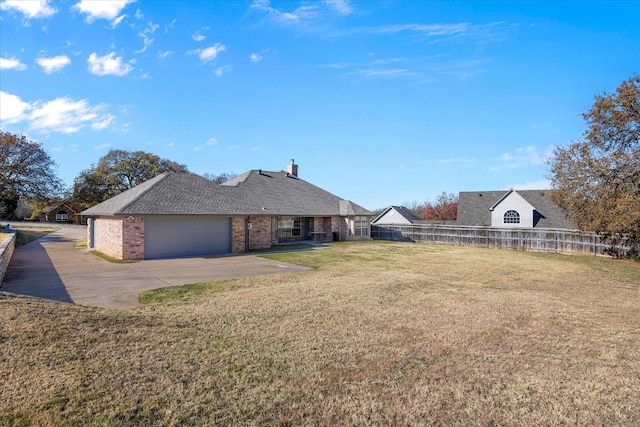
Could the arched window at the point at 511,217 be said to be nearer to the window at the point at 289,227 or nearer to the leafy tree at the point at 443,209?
the window at the point at 289,227

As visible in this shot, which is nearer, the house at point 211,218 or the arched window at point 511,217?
the house at point 211,218

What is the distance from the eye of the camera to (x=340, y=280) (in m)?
10.9

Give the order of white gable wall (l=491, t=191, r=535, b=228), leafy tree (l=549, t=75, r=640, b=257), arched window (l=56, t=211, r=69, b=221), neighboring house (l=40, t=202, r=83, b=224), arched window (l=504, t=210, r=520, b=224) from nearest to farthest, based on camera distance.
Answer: leafy tree (l=549, t=75, r=640, b=257), white gable wall (l=491, t=191, r=535, b=228), arched window (l=504, t=210, r=520, b=224), neighboring house (l=40, t=202, r=83, b=224), arched window (l=56, t=211, r=69, b=221)

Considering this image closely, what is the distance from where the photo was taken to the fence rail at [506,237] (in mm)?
18953

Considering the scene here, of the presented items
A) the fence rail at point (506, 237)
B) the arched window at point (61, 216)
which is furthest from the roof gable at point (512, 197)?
the arched window at point (61, 216)

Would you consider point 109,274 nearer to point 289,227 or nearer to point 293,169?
point 289,227

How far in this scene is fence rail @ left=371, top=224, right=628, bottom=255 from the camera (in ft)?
62.2

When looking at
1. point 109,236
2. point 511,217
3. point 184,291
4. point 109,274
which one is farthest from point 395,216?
point 184,291

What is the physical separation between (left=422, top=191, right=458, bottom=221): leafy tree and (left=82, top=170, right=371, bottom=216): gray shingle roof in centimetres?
2457

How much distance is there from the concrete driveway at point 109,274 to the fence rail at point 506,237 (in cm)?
1431

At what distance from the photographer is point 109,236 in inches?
688

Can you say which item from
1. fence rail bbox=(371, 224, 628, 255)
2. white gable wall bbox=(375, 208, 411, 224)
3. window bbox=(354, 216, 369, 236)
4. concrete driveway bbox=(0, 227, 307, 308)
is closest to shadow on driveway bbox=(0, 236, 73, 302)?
concrete driveway bbox=(0, 227, 307, 308)

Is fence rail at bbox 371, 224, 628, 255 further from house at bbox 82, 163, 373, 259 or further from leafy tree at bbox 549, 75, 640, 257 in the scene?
house at bbox 82, 163, 373, 259

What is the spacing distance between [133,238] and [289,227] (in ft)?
37.3
